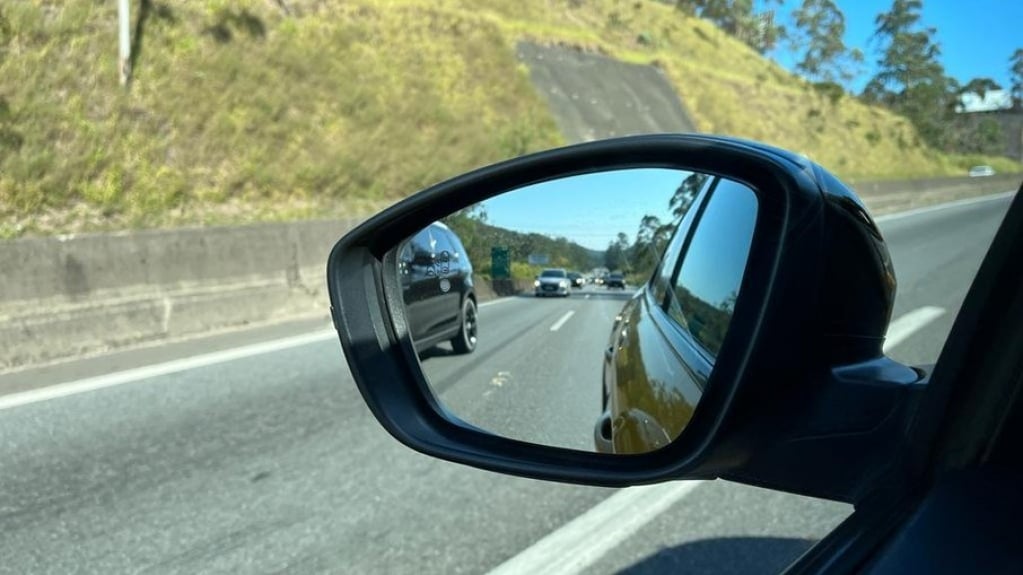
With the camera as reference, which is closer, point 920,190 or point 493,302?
point 493,302

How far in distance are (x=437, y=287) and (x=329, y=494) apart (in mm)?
2809

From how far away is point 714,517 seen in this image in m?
4.34

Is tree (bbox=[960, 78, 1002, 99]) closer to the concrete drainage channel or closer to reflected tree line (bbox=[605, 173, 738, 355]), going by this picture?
reflected tree line (bbox=[605, 173, 738, 355])

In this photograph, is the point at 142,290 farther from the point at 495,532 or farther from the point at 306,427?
the point at 495,532

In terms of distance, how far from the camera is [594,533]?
4.17 m

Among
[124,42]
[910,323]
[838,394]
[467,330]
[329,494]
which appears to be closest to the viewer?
[838,394]

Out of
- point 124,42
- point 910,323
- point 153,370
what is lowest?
point 153,370

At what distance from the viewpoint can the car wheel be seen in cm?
234

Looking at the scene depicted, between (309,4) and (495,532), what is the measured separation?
22184 millimetres

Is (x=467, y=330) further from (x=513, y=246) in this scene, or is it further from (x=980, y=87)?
(x=980, y=87)

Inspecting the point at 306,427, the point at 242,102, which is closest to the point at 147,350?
the point at 306,427

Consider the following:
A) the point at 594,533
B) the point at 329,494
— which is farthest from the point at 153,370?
the point at 594,533

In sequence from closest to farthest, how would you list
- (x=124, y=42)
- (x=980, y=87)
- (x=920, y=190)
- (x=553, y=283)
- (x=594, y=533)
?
(x=553, y=283), (x=980, y=87), (x=594, y=533), (x=124, y=42), (x=920, y=190)

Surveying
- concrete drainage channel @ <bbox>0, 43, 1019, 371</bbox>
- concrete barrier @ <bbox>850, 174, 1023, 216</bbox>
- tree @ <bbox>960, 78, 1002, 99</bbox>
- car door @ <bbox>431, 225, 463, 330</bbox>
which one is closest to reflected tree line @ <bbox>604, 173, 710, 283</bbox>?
car door @ <bbox>431, 225, 463, 330</bbox>
